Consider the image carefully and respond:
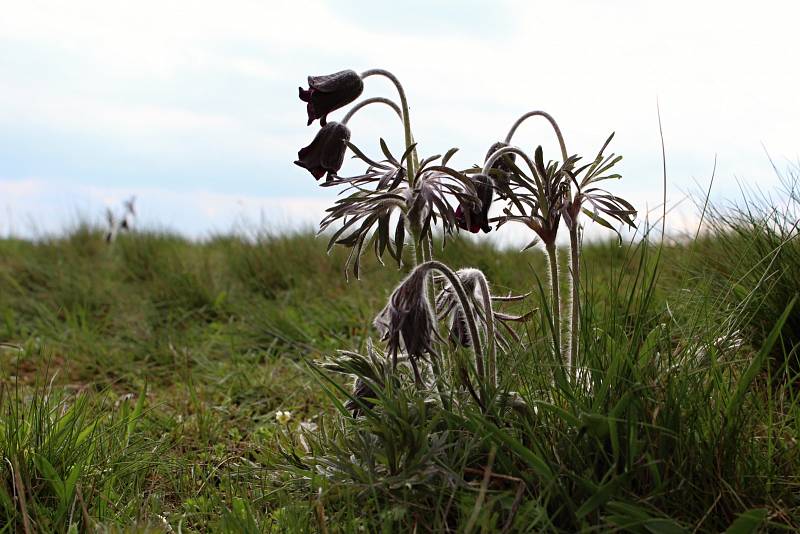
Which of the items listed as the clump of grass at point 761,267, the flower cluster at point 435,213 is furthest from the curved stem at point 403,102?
the clump of grass at point 761,267

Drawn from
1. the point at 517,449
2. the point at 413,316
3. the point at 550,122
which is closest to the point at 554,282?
the point at 550,122

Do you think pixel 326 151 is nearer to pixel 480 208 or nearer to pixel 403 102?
pixel 403 102

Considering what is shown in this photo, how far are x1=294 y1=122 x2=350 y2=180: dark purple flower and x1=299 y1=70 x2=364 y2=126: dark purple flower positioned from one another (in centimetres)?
6

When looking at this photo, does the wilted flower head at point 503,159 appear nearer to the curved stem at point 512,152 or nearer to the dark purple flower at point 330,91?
the curved stem at point 512,152

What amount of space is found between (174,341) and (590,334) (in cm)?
328

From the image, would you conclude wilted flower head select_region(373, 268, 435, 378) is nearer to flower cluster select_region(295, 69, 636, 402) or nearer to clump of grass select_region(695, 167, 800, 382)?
flower cluster select_region(295, 69, 636, 402)

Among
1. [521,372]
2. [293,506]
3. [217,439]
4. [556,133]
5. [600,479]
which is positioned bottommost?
[217,439]

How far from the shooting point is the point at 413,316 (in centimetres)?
188

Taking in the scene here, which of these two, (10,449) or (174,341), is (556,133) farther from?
(174,341)

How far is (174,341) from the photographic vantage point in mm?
4715

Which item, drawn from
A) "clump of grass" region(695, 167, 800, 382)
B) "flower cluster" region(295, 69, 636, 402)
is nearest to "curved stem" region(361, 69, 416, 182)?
"flower cluster" region(295, 69, 636, 402)

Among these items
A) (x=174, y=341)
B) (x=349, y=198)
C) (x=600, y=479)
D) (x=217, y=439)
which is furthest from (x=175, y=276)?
(x=600, y=479)

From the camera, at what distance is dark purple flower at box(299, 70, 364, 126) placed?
2.10m

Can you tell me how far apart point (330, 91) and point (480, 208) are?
529 mm
